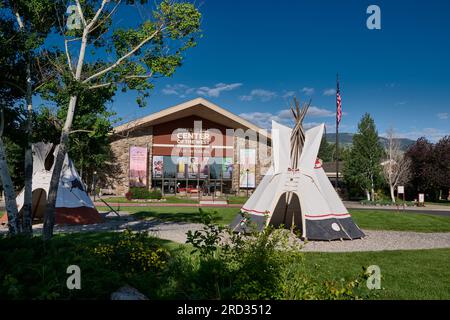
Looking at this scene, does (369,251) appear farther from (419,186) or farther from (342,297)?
(419,186)

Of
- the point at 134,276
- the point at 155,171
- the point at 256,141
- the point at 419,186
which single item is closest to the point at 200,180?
the point at 155,171

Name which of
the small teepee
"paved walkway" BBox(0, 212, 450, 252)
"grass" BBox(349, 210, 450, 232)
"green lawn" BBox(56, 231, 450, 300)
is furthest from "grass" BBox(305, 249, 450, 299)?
"grass" BBox(349, 210, 450, 232)

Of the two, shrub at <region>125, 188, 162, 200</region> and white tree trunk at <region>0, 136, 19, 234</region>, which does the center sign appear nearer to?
shrub at <region>125, 188, 162, 200</region>

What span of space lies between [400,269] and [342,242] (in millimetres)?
3853

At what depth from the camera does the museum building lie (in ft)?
133

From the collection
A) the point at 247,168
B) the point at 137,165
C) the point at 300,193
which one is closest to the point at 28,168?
the point at 300,193

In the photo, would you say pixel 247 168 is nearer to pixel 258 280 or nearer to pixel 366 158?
pixel 366 158

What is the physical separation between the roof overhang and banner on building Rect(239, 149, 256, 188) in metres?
2.99

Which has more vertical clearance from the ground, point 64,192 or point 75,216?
point 64,192

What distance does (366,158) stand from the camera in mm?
39875

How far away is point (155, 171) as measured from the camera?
137 ft
